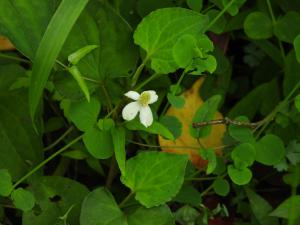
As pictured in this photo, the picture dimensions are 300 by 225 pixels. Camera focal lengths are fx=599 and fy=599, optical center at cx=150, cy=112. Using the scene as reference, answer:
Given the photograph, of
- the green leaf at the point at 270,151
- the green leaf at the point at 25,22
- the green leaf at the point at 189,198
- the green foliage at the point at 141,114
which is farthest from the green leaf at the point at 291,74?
the green leaf at the point at 25,22

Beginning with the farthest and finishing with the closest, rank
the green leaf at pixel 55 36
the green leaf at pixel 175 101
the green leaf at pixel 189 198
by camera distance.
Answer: the green leaf at pixel 189 198 → the green leaf at pixel 175 101 → the green leaf at pixel 55 36

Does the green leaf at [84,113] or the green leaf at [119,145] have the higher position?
the green leaf at [84,113]

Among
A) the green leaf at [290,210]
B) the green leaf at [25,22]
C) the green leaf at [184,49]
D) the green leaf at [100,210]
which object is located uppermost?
the green leaf at [25,22]

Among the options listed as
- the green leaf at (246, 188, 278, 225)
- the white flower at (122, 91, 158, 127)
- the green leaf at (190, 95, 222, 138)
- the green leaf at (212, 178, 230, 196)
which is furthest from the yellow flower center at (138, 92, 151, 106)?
the green leaf at (246, 188, 278, 225)

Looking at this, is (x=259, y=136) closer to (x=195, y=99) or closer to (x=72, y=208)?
(x=195, y=99)

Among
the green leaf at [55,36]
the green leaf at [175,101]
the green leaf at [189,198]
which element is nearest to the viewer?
the green leaf at [55,36]

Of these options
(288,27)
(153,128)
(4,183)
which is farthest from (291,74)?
(4,183)

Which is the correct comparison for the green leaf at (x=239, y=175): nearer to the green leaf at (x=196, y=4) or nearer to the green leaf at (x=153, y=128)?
the green leaf at (x=153, y=128)
